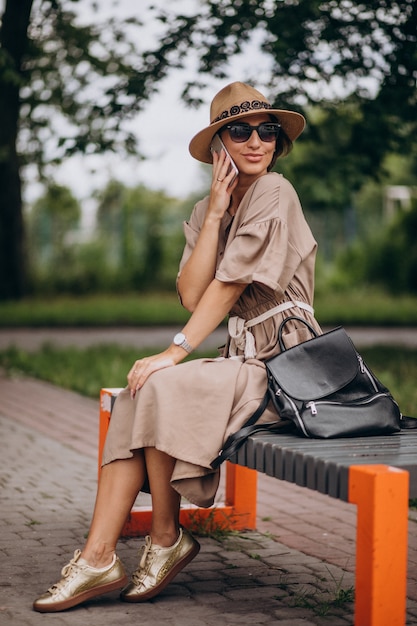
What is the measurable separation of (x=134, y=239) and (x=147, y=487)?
873 inches

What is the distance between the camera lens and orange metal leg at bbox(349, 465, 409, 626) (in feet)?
10.00

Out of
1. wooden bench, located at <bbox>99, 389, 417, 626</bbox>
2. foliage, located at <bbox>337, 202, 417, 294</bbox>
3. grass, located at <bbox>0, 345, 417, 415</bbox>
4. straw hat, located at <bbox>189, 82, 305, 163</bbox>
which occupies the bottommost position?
wooden bench, located at <bbox>99, 389, 417, 626</bbox>

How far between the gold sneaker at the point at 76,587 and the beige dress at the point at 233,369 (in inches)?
14.7

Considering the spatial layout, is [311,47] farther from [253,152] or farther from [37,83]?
[37,83]

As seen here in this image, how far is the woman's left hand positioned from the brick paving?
2.56 feet

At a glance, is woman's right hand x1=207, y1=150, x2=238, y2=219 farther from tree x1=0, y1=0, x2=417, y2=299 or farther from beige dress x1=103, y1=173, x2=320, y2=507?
tree x1=0, y1=0, x2=417, y2=299

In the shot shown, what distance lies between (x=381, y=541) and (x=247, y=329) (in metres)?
1.17

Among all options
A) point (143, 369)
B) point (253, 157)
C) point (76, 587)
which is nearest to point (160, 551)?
point (76, 587)

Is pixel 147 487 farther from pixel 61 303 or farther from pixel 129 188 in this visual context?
pixel 129 188

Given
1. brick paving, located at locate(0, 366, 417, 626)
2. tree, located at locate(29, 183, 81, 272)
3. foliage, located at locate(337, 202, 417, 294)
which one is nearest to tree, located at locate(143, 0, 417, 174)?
brick paving, located at locate(0, 366, 417, 626)

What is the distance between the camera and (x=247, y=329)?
4004 mm

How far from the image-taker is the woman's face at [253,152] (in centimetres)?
409

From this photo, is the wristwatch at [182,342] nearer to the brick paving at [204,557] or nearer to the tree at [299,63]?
the brick paving at [204,557]

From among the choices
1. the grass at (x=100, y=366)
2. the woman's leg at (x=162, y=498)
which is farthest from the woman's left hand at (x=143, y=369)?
the grass at (x=100, y=366)
